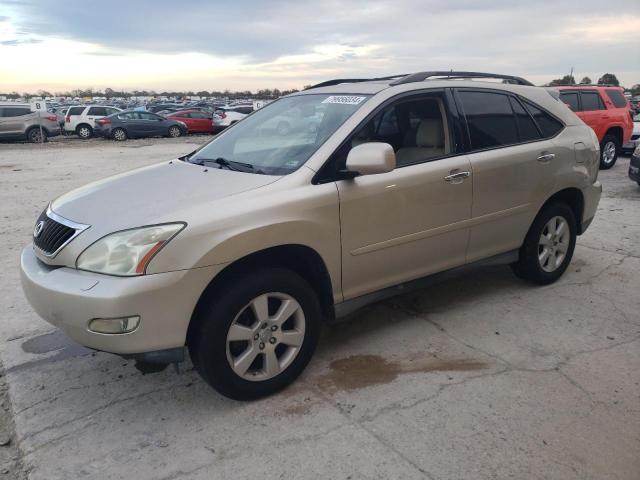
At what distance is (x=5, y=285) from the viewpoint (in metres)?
4.97

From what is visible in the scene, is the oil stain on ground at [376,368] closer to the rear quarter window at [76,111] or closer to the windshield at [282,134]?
the windshield at [282,134]

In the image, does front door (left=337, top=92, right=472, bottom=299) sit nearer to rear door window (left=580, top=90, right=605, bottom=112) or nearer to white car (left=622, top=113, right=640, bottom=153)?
rear door window (left=580, top=90, right=605, bottom=112)

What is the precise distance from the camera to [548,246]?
4711mm

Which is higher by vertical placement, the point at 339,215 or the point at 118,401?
the point at 339,215

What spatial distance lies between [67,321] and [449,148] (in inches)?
107

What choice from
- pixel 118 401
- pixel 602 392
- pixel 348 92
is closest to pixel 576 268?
pixel 602 392

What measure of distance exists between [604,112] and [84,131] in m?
21.4

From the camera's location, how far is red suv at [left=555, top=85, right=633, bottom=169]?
12.3m

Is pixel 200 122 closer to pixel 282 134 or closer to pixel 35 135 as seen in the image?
pixel 35 135

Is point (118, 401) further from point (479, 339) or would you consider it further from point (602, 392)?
point (602, 392)

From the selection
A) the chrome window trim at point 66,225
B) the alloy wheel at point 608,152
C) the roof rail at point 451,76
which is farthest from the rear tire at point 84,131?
the chrome window trim at point 66,225

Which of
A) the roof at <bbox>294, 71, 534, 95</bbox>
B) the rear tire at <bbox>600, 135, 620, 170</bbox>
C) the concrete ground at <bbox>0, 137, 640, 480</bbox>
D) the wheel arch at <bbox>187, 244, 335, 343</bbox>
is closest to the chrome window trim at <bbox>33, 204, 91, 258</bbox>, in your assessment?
the wheel arch at <bbox>187, 244, 335, 343</bbox>

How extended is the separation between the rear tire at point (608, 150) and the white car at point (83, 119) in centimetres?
2090

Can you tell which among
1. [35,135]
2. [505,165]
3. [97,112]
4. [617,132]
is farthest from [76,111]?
[505,165]
